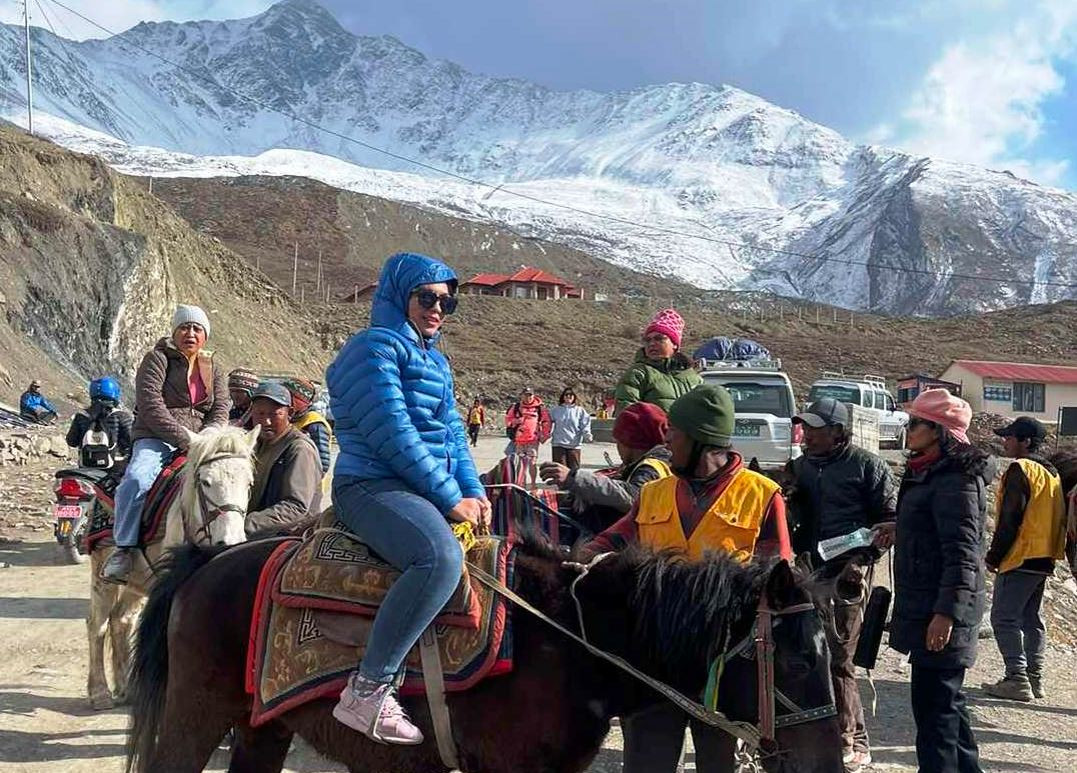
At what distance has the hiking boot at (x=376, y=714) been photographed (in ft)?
9.71

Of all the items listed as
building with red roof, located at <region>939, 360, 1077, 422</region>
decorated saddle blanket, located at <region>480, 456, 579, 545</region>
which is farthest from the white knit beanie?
building with red roof, located at <region>939, 360, 1077, 422</region>

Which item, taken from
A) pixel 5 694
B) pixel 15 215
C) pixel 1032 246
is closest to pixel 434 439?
pixel 5 694

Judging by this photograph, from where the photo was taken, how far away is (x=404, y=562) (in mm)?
3107

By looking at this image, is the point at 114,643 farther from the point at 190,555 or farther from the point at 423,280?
the point at 423,280

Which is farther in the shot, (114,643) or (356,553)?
(114,643)

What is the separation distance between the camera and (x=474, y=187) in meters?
187

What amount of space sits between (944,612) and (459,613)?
2.14m

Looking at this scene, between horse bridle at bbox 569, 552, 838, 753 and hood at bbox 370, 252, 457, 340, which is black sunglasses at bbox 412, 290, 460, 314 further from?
horse bridle at bbox 569, 552, 838, 753

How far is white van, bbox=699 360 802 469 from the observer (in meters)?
13.7

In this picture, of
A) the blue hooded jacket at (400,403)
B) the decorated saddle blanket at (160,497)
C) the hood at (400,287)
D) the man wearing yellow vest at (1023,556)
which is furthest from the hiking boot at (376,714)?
the man wearing yellow vest at (1023,556)

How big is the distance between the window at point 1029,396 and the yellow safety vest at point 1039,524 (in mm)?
42739

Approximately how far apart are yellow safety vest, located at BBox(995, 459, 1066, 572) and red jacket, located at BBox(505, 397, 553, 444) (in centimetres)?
979

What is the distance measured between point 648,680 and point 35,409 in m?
19.6

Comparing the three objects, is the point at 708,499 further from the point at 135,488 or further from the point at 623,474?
the point at 135,488
